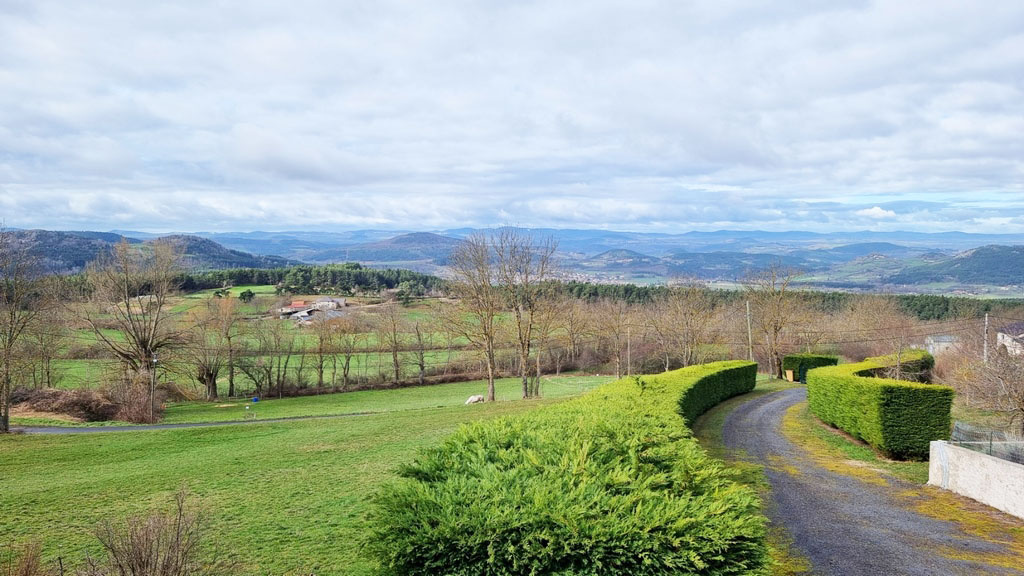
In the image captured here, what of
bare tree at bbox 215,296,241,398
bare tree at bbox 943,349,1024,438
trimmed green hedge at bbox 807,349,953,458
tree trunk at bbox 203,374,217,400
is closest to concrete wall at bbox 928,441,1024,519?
trimmed green hedge at bbox 807,349,953,458

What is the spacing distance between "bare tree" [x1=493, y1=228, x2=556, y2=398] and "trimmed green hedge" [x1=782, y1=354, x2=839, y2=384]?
20.7 m

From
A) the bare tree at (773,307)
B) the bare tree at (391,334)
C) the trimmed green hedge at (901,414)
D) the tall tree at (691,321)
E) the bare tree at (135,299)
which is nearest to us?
the trimmed green hedge at (901,414)

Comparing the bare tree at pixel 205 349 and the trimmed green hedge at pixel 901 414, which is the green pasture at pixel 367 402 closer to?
the bare tree at pixel 205 349

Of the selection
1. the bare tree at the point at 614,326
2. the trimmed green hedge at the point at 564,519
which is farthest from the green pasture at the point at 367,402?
the trimmed green hedge at the point at 564,519

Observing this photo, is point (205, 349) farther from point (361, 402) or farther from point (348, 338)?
point (361, 402)

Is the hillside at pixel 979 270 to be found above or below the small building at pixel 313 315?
above

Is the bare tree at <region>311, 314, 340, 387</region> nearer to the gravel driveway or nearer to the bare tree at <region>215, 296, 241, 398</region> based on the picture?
the bare tree at <region>215, 296, 241, 398</region>

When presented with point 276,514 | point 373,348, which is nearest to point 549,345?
point 373,348

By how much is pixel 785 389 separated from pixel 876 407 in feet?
71.1

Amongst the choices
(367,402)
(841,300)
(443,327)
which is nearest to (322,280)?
(367,402)

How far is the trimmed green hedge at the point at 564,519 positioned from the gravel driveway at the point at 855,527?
3.89 meters

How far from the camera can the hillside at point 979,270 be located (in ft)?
482

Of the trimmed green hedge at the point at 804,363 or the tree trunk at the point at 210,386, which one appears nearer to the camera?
the trimmed green hedge at the point at 804,363

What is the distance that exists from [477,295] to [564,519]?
102 ft
